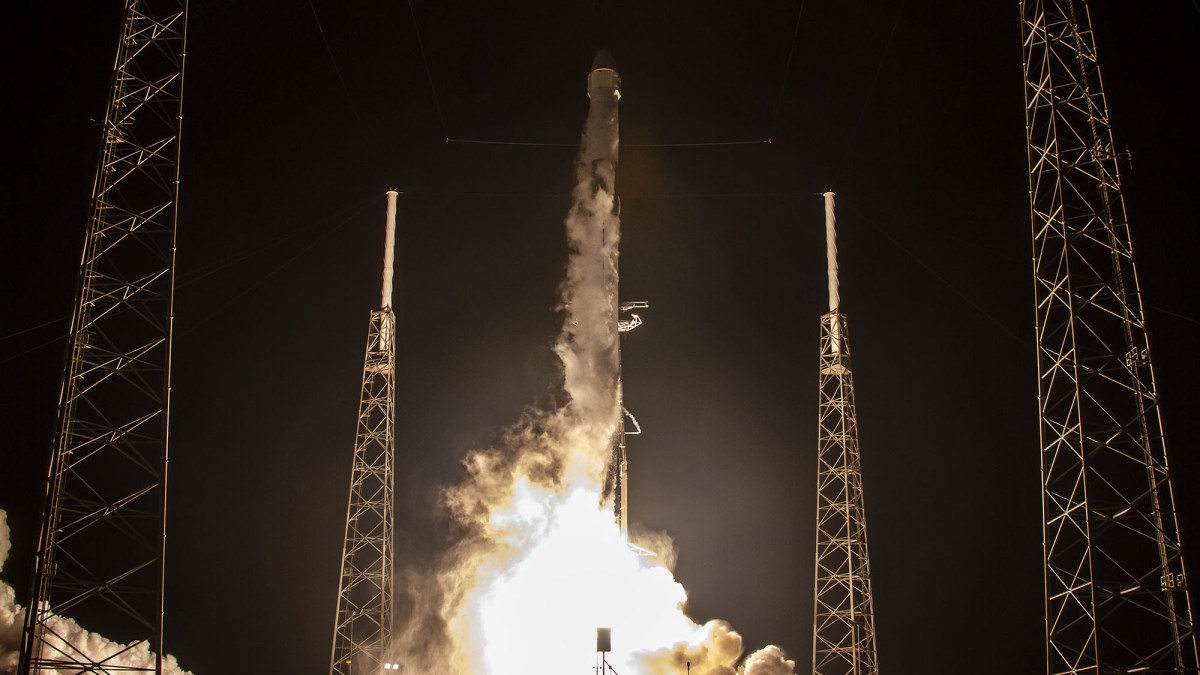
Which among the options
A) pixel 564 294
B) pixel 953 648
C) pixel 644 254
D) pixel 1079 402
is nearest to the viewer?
pixel 1079 402

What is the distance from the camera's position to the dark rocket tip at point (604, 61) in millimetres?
30828

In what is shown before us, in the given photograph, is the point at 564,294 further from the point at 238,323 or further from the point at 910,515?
the point at 910,515

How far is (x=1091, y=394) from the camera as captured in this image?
29.6 m

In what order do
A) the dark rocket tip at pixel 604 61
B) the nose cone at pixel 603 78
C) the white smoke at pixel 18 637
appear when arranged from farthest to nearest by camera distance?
the dark rocket tip at pixel 604 61 → the nose cone at pixel 603 78 → the white smoke at pixel 18 637

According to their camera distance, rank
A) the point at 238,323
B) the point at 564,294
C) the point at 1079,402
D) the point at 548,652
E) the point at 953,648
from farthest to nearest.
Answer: the point at 953,648
the point at 238,323
the point at 564,294
the point at 548,652
the point at 1079,402

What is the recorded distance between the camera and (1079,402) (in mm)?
18219

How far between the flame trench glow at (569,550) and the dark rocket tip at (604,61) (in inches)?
36.9

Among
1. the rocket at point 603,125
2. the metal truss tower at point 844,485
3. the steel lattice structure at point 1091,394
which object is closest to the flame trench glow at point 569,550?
the rocket at point 603,125

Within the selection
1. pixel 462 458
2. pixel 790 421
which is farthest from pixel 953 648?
pixel 462 458

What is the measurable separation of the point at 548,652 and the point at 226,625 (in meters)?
10.7

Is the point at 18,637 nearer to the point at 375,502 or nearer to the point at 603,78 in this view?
the point at 375,502

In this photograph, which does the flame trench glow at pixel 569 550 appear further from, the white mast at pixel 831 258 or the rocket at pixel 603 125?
the white mast at pixel 831 258

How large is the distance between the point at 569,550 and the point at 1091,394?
15.6 metres

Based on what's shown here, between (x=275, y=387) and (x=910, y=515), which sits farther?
(x=910, y=515)
